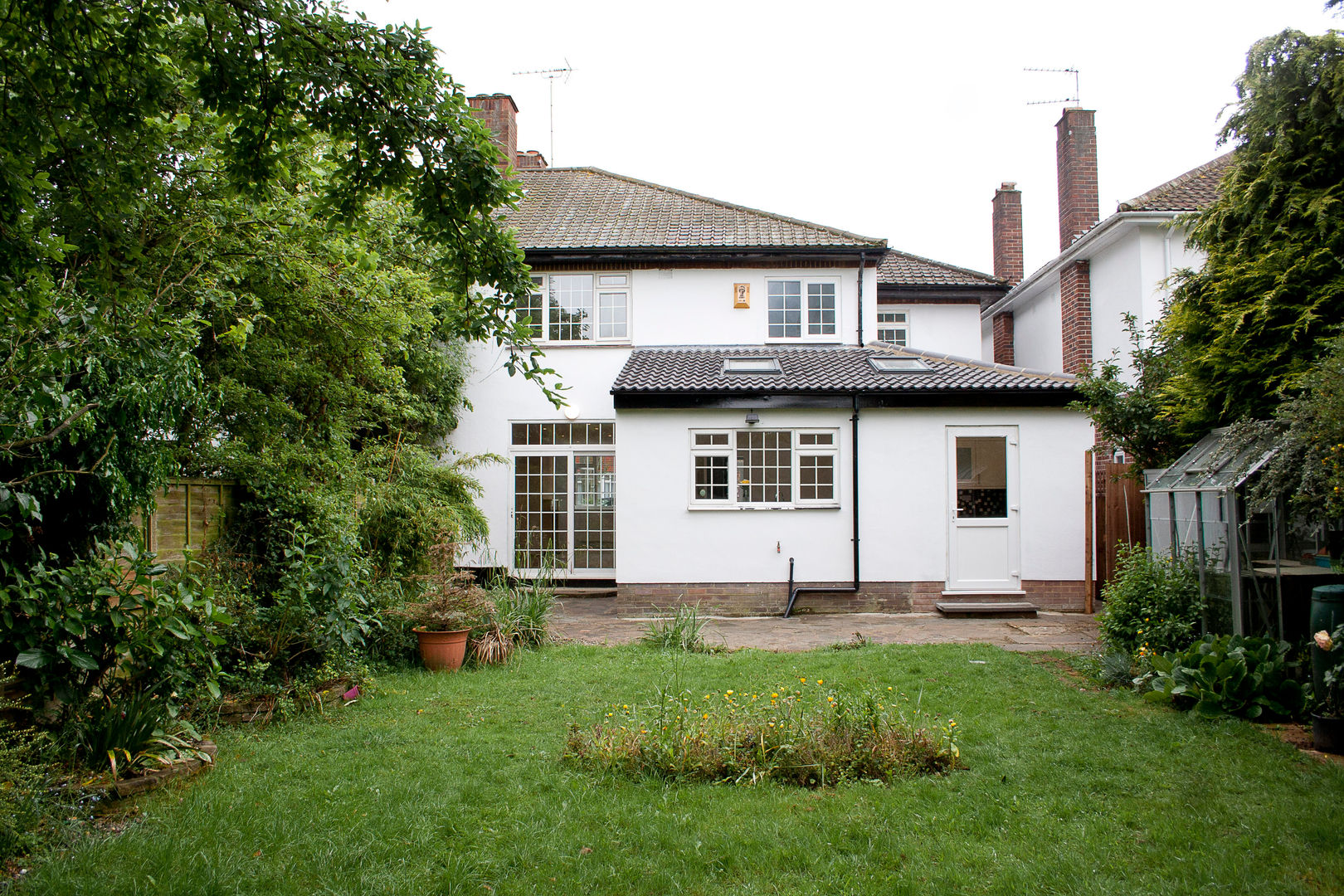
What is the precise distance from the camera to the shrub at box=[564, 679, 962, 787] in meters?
4.79

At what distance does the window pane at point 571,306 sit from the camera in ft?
47.3

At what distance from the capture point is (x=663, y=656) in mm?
8375

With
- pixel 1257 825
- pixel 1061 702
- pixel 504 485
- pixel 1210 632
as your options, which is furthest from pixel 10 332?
pixel 504 485

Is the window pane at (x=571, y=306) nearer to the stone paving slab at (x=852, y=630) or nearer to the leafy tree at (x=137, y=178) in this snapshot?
the stone paving slab at (x=852, y=630)

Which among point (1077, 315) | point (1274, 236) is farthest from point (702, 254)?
point (1274, 236)

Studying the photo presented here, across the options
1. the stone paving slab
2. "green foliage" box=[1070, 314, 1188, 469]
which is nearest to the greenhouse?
"green foliage" box=[1070, 314, 1188, 469]

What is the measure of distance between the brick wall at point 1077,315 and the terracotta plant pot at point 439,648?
1295 cm

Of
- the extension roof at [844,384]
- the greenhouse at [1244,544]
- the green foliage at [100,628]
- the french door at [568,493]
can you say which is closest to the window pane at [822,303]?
the extension roof at [844,384]

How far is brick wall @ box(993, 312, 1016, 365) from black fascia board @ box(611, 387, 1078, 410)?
827 cm

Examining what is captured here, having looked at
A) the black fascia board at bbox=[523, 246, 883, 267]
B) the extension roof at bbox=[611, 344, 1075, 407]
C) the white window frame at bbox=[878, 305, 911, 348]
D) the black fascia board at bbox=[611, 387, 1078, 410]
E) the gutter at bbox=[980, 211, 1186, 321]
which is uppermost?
the gutter at bbox=[980, 211, 1186, 321]

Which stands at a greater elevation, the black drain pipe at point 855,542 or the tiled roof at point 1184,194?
the tiled roof at point 1184,194

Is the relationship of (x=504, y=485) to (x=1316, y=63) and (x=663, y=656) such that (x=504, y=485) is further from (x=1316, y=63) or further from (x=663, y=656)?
(x=1316, y=63)

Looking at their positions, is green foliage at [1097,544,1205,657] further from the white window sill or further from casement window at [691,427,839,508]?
casement window at [691,427,839,508]

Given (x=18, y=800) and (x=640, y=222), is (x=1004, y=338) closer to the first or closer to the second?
(x=640, y=222)
